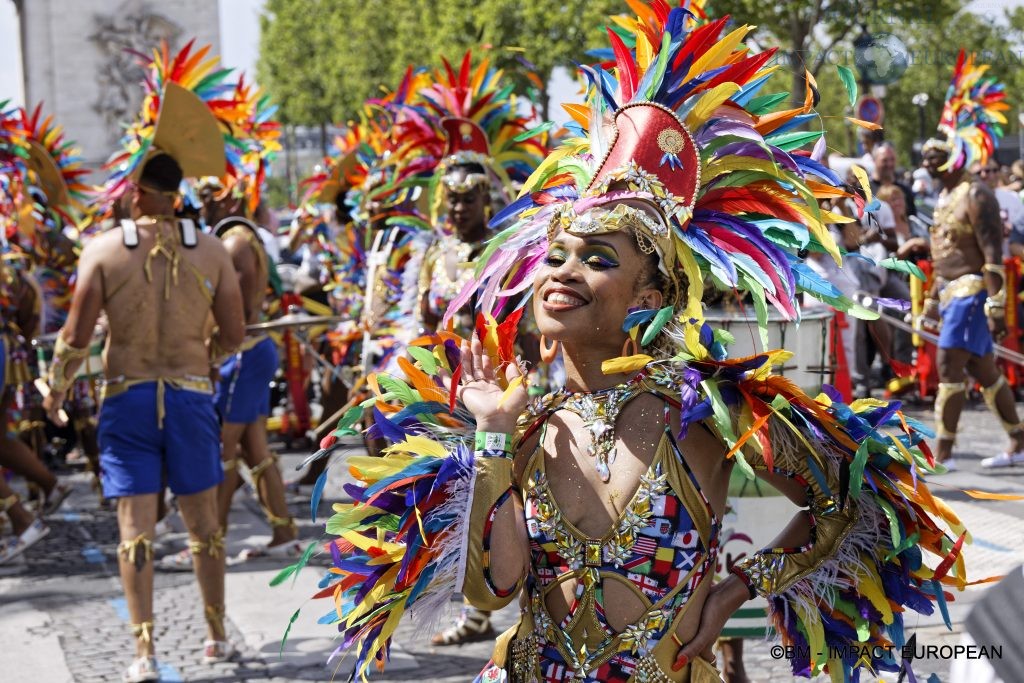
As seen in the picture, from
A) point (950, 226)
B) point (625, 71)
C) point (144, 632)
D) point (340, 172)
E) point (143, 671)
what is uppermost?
point (625, 71)

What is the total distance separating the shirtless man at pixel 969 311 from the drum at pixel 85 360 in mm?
5742

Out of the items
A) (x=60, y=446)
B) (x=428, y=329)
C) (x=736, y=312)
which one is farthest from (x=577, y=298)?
(x=60, y=446)

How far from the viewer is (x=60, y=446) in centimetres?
1168

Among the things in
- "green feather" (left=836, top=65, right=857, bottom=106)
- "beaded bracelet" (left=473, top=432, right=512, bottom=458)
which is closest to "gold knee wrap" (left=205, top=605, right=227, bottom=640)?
"beaded bracelet" (left=473, top=432, right=512, bottom=458)

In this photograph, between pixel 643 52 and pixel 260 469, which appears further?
pixel 260 469

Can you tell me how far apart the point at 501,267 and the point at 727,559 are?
2.07 meters

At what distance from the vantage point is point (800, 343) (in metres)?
5.15

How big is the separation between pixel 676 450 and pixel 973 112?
816 centimetres

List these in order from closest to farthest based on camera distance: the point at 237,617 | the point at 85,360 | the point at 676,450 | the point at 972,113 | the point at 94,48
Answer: the point at 676,450 → the point at 85,360 → the point at 237,617 → the point at 972,113 → the point at 94,48

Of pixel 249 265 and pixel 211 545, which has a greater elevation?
pixel 249 265

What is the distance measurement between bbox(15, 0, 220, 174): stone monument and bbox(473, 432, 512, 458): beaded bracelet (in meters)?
28.3

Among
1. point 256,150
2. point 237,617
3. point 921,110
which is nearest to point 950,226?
point 256,150

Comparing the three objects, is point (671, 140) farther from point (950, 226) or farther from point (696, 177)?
point (950, 226)

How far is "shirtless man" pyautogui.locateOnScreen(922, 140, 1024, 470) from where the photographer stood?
29.6 feet
